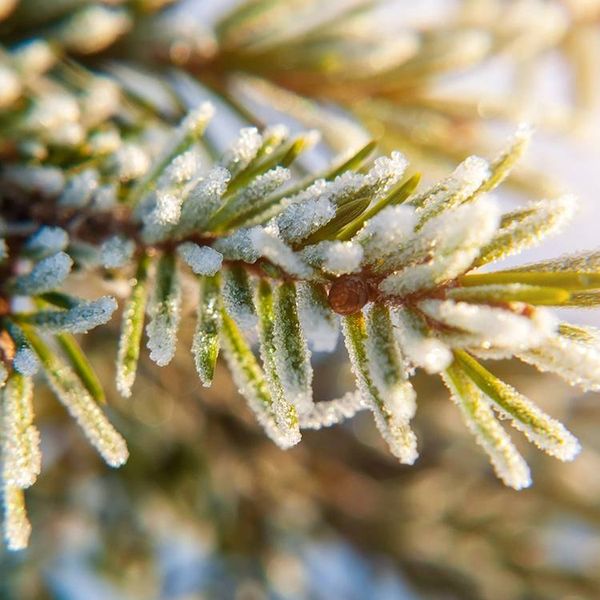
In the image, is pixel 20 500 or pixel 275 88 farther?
pixel 275 88

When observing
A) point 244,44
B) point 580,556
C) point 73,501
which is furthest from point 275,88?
point 580,556

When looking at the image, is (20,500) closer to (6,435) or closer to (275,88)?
(6,435)

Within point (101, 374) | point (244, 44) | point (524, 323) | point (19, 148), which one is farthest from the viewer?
point (101, 374)

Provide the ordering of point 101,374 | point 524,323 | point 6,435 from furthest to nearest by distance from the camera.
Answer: point 101,374 → point 6,435 → point 524,323

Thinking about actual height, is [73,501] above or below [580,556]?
above

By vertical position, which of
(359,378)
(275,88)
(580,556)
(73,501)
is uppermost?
(359,378)

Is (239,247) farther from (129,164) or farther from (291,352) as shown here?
(129,164)

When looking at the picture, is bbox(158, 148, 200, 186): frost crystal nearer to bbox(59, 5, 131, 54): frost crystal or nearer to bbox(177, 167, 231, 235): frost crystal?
bbox(177, 167, 231, 235): frost crystal
